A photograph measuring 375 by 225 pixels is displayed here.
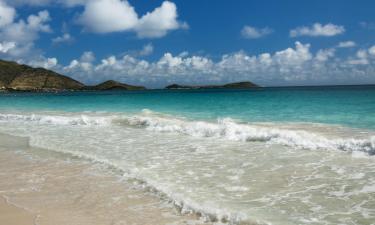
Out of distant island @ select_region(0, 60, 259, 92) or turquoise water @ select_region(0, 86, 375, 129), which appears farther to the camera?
distant island @ select_region(0, 60, 259, 92)

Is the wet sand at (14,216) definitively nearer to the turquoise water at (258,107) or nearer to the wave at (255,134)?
the wave at (255,134)

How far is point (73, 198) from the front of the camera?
8062 millimetres

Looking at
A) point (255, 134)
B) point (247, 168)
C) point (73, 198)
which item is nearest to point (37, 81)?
point (255, 134)

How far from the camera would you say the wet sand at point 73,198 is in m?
6.76

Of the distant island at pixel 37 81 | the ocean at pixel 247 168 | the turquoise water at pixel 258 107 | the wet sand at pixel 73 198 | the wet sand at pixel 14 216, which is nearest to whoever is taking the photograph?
the wet sand at pixel 14 216

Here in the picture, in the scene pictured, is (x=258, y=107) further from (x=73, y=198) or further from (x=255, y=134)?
(x=73, y=198)

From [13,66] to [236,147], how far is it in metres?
182

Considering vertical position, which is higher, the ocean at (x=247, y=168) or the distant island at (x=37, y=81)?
the distant island at (x=37, y=81)

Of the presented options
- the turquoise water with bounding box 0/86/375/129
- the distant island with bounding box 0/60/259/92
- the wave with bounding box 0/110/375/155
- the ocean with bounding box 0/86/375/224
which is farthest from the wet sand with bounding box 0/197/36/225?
the distant island with bounding box 0/60/259/92

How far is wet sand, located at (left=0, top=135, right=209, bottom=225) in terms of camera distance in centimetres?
676

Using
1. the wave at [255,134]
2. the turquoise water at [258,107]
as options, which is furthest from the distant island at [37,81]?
the wave at [255,134]

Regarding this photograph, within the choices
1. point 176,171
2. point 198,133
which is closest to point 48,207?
point 176,171

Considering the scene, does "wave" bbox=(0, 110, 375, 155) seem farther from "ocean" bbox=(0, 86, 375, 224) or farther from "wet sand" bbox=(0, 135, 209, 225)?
"wet sand" bbox=(0, 135, 209, 225)

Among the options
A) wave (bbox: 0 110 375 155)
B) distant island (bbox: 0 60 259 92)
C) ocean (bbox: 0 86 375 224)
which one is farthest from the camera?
distant island (bbox: 0 60 259 92)
